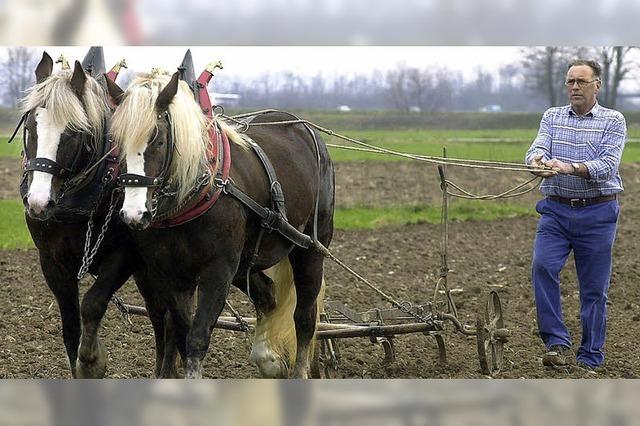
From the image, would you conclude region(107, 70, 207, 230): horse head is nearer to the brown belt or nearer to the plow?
the plow

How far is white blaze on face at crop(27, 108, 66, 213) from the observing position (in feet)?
13.4

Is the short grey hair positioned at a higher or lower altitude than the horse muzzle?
higher

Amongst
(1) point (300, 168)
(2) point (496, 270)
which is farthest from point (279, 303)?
(2) point (496, 270)

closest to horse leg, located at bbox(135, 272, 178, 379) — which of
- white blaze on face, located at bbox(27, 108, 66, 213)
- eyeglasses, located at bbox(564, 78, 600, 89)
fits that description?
white blaze on face, located at bbox(27, 108, 66, 213)

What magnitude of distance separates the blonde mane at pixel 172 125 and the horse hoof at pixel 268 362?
56.7 inches

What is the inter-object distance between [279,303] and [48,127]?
75.2 inches

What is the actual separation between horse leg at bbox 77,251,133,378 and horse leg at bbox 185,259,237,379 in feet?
1.36

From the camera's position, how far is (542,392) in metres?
2.99

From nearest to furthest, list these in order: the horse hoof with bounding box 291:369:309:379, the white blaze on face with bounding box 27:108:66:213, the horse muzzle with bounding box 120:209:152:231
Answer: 1. the horse muzzle with bounding box 120:209:152:231
2. the white blaze on face with bounding box 27:108:66:213
3. the horse hoof with bounding box 291:369:309:379

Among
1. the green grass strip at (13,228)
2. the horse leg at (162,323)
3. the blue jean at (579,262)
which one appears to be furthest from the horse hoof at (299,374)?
the green grass strip at (13,228)

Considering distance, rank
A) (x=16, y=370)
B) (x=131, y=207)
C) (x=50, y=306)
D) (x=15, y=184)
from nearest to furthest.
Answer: (x=131, y=207) < (x=16, y=370) < (x=50, y=306) < (x=15, y=184)

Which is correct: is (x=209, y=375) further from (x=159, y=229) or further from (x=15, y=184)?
(x=15, y=184)

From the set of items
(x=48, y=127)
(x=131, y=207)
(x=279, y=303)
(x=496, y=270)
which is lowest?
(x=496, y=270)

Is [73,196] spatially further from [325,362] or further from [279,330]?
[325,362]
